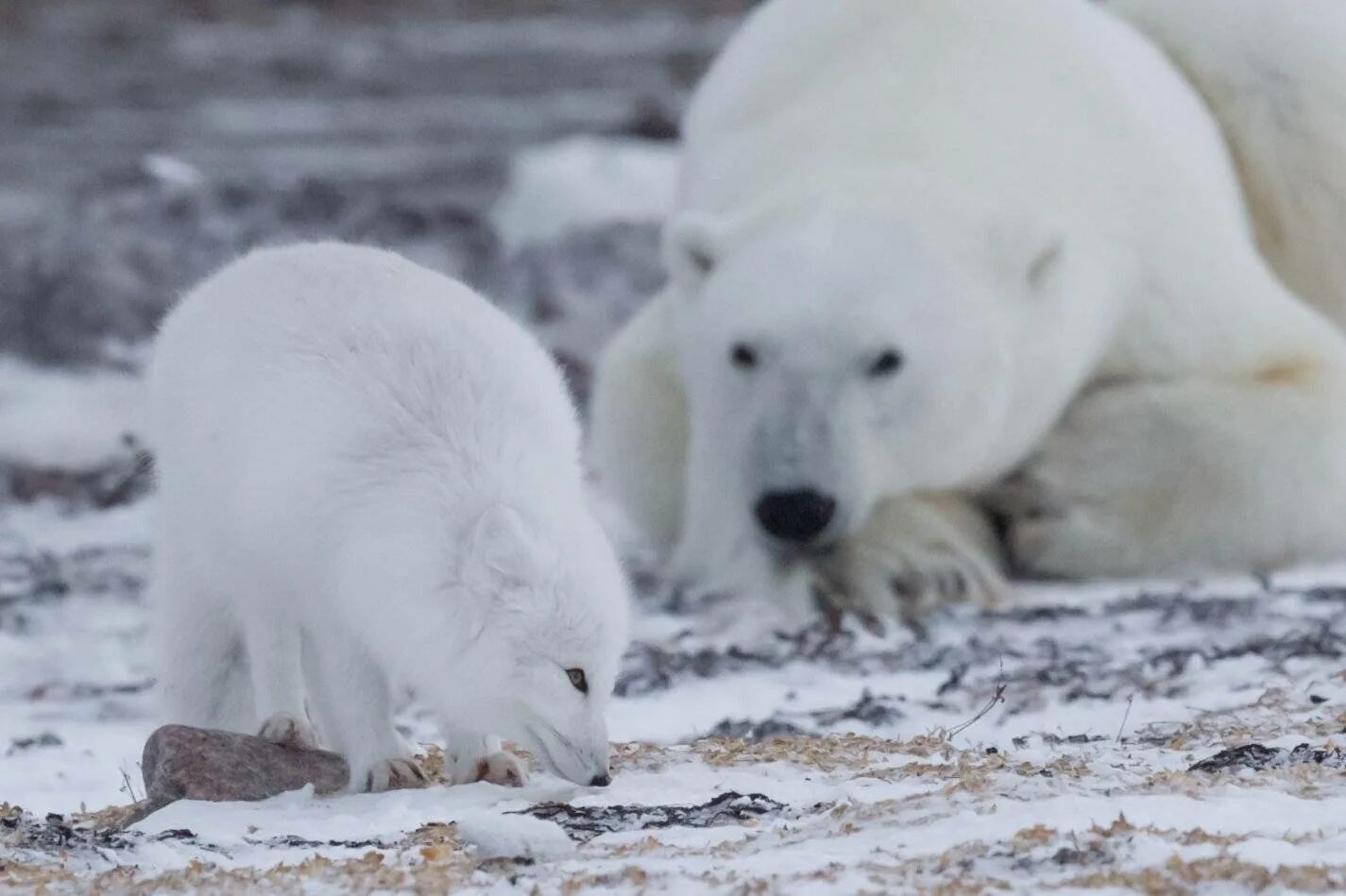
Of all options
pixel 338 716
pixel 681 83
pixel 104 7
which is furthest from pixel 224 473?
pixel 104 7

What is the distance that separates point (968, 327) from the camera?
16.8 ft

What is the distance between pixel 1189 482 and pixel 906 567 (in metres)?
0.68

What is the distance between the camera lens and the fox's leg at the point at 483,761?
3.40m

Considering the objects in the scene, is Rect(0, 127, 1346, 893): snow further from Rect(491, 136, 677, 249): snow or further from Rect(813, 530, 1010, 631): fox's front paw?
Rect(491, 136, 677, 249): snow

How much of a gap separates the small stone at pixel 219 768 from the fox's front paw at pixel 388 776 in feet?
0.28

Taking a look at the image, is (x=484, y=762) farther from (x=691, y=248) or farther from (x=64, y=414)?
(x=64, y=414)

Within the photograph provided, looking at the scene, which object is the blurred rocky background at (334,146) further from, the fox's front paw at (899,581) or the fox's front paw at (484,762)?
the fox's front paw at (484,762)

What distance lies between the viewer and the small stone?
3.27m

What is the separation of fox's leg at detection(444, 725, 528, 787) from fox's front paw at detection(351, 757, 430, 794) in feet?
0.20

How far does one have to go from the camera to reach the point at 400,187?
37.4 feet

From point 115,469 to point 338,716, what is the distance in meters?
3.09

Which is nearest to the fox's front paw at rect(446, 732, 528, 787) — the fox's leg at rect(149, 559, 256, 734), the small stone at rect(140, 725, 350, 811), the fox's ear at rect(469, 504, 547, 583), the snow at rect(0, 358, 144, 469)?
the small stone at rect(140, 725, 350, 811)

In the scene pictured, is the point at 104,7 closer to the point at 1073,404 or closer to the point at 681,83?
the point at 681,83

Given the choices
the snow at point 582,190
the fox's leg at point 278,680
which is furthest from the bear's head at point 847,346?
the snow at point 582,190
